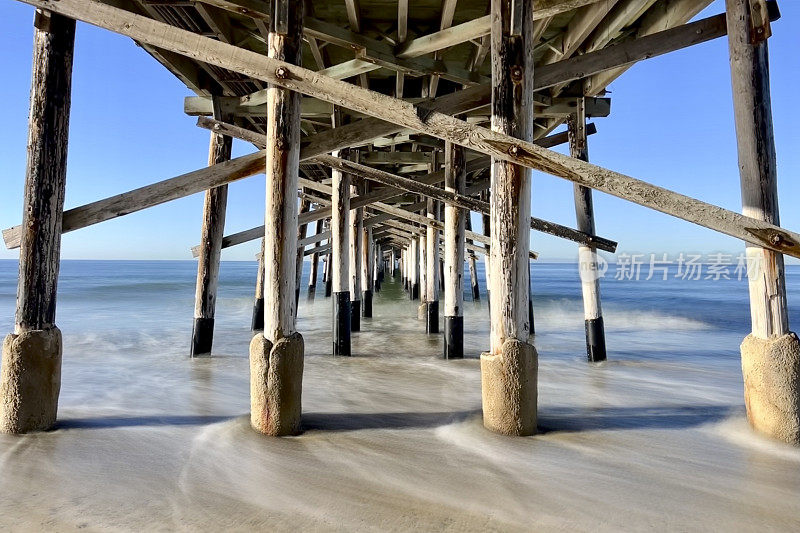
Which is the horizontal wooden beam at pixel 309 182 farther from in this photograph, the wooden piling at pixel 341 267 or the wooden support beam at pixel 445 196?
the wooden support beam at pixel 445 196

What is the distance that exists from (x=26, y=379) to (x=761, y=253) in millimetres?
4471

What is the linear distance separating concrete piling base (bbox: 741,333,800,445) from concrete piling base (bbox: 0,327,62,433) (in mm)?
4308

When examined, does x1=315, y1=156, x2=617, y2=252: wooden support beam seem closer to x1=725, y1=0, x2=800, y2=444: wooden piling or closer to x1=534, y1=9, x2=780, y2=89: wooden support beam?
x1=534, y1=9, x2=780, y2=89: wooden support beam

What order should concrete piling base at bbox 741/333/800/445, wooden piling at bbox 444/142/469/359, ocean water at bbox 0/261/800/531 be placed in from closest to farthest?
ocean water at bbox 0/261/800/531 < concrete piling base at bbox 741/333/800/445 < wooden piling at bbox 444/142/469/359

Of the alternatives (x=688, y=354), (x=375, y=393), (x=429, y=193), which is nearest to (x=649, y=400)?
(x=375, y=393)

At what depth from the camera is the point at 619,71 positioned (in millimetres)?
4977

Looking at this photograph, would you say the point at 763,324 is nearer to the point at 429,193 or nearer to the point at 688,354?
the point at 429,193

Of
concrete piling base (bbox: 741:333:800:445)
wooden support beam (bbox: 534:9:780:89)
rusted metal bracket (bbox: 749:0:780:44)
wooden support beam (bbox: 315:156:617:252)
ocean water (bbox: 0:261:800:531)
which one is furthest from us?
wooden support beam (bbox: 315:156:617:252)

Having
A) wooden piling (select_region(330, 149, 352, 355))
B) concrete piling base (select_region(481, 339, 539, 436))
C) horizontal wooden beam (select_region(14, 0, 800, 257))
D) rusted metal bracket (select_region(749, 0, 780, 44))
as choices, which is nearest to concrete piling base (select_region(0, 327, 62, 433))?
horizontal wooden beam (select_region(14, 0, 800, 257))

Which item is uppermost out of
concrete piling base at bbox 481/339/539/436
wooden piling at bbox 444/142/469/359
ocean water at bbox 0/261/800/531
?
wooden piling at bbox 444/142/469/359

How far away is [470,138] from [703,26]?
7.50ft

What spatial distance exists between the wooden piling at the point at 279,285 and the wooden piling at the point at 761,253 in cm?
278

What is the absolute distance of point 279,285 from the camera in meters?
2.96

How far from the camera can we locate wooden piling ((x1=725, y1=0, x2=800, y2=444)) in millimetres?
2855
